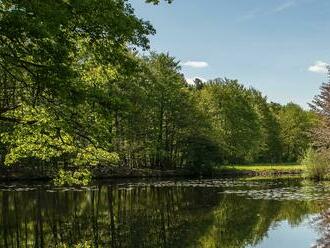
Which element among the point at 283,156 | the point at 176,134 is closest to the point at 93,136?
the point at 176,134

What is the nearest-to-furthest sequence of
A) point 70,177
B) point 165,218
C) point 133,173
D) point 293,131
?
point 70,177, point 165,218, point 133,173, point 293,131

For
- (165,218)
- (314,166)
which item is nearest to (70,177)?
(165,218)

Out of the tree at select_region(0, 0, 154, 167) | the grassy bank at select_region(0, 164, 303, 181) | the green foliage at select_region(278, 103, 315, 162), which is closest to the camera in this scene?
the tree at select_region(0, 0, 154, 167)

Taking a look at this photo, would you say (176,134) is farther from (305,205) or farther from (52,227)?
(52,227)

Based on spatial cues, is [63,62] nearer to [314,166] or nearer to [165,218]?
[165,218]

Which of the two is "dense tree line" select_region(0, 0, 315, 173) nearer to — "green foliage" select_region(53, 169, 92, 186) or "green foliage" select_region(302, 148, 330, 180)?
"green foliage" select_region(53, 169, 92, 186)

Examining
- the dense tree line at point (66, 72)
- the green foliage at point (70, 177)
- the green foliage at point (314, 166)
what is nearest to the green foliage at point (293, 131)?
the green foliage at point (314, 166)

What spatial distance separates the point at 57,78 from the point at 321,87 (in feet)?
95.6

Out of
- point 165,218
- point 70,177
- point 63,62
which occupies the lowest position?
point 165,218

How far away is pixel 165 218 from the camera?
25312 mm

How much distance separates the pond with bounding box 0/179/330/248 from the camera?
19312 mm

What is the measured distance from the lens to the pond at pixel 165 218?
19.3 meters

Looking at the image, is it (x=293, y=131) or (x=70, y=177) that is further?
(x=293, y=131)

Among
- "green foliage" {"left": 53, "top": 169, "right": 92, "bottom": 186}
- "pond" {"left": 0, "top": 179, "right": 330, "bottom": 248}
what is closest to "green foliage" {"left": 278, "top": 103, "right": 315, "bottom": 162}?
"pond" {"left": 0, "top": 179, "right": 330, "bottom": 248}
